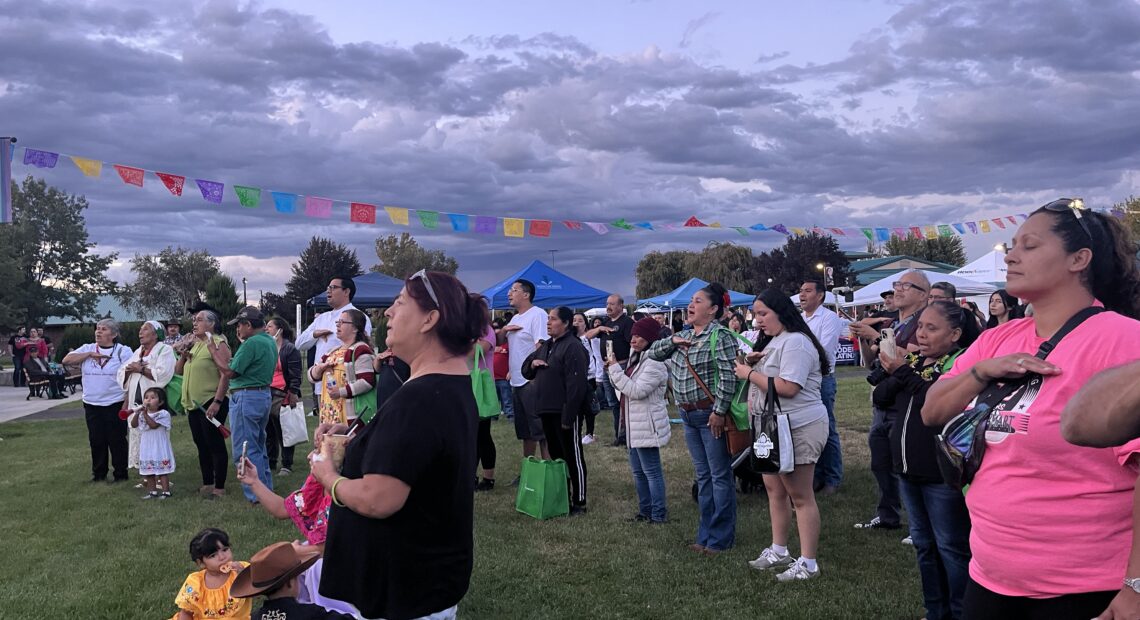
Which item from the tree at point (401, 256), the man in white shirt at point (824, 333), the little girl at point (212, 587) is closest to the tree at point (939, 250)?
the tree at point (401, 256)

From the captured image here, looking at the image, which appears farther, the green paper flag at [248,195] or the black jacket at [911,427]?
the green paper flag at [248,195]

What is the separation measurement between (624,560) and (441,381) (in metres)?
Result: 3.86

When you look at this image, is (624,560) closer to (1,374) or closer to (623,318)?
(623,318)

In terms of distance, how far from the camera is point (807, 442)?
201 inches

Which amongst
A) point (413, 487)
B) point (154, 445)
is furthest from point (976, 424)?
point (154, 445)

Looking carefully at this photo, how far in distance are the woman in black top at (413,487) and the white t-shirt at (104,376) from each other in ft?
26.4

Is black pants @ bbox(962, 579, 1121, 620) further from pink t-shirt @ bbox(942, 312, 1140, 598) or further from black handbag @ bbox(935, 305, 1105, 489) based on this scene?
black handbag @ bbox(935, 305, 1105, 489)

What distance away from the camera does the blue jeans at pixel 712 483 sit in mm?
5727

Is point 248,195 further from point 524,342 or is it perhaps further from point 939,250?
point 939,250

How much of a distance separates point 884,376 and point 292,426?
717 centimetres

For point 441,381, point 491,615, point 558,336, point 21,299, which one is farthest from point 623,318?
point 21,299

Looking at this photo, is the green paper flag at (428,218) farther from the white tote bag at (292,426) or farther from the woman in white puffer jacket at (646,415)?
the woman in white puffer jacket at (646,415)

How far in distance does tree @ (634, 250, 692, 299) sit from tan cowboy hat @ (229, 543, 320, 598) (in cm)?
7040

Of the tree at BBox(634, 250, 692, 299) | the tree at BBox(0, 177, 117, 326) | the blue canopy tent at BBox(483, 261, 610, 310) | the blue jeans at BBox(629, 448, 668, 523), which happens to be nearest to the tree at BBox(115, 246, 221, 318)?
the tree at BBox(0, 177, 117, 326)
